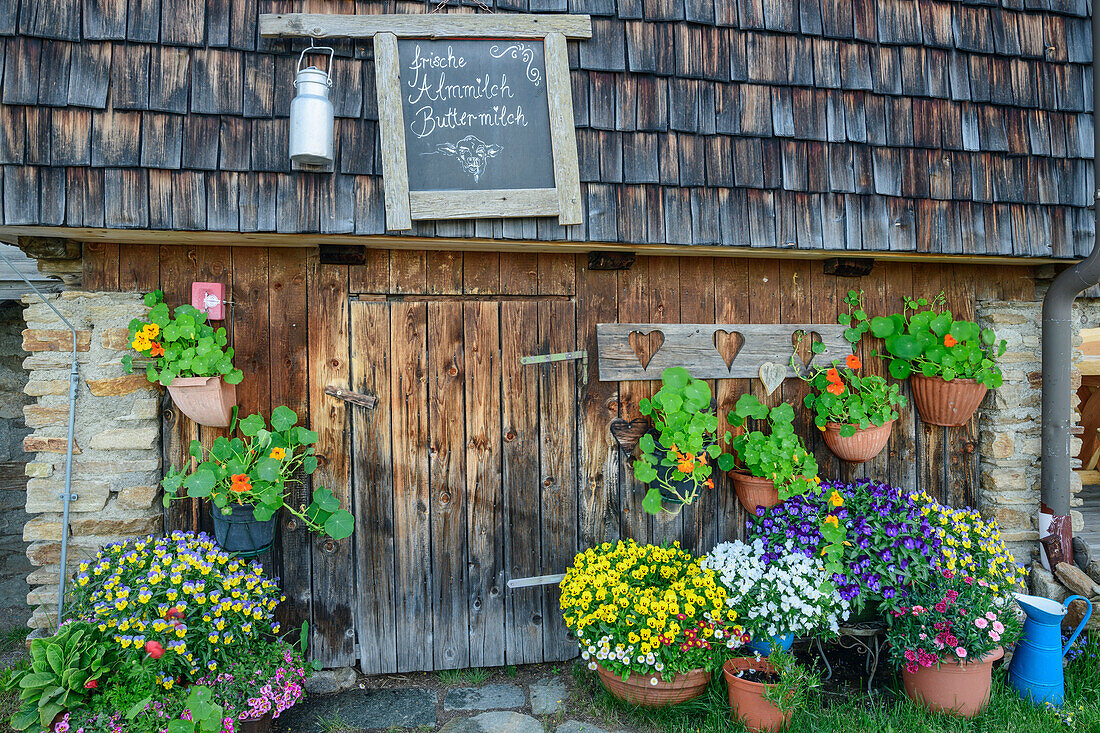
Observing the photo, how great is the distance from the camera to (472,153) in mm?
2623

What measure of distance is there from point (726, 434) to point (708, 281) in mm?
735

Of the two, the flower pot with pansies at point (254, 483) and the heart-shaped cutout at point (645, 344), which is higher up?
the heart-shaped cutout at point (645, 344)

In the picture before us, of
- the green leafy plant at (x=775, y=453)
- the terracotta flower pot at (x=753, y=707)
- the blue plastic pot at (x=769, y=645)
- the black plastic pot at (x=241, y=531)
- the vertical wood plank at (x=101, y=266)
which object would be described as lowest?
the terracotta flower pot at (x=753, y=707)

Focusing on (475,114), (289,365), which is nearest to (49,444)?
(289,365)

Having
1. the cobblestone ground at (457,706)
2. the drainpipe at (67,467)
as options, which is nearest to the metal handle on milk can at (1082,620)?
the cobblestone ground at (457,706)

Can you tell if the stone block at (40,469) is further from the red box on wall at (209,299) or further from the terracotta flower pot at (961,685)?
the terracotta flower pot at (961,685)

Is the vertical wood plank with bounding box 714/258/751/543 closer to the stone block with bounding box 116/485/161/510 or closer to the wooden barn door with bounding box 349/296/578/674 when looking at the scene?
the wooden barn door with bounding box 349/296/578/674

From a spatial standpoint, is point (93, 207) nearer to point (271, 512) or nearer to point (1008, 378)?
point (271, 512)

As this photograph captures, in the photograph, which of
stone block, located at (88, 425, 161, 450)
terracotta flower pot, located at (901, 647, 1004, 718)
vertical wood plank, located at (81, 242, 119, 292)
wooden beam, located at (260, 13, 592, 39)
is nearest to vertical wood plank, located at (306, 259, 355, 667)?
stone block, located at (88, 425, 161, 450)

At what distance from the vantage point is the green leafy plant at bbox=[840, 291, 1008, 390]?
2961mm

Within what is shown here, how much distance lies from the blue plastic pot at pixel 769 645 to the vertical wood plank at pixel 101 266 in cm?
309

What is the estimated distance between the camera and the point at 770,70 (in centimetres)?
283

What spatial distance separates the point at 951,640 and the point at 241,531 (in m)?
2.89

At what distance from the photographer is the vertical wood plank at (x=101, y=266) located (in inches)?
105
